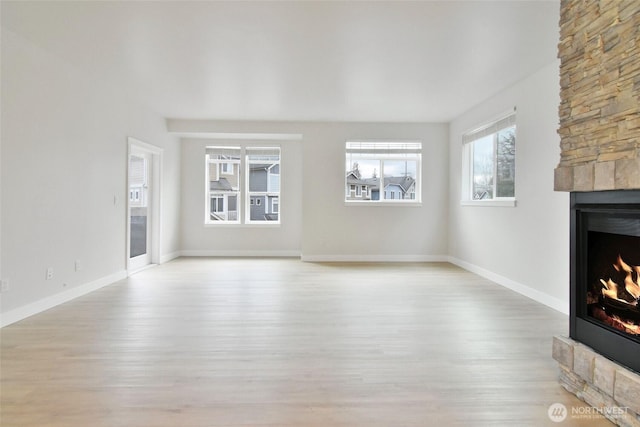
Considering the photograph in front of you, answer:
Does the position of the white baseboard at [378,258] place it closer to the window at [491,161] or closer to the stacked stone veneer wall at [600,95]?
the window at [491,161]

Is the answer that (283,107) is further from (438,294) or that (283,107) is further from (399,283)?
(438,294)

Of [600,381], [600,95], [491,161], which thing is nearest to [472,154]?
[491,161]

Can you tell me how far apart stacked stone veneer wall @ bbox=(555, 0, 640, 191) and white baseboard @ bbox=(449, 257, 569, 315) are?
217cm

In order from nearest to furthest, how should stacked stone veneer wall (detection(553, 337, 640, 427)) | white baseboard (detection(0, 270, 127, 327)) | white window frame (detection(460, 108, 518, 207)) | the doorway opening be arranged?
stacked stone veneer wall (detection(553, 337, 640, 427)) → white baseboard (detection(0, 270, 127, 327)) → white window frame (detection(460, 108, 518, 207)) → the doorway opening

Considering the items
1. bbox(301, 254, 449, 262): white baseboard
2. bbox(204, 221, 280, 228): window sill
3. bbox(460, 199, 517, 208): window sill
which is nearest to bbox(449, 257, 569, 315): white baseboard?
bbox(301, 254, 449, 262): white baseboard

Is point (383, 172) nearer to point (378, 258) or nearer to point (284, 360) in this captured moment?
point (378, 258)

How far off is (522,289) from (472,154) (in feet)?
8.74

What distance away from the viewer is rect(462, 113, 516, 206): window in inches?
192

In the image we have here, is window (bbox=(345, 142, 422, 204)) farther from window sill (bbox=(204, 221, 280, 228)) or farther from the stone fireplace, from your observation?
the stone fireplace

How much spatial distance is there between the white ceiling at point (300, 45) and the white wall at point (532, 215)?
0.92 ft

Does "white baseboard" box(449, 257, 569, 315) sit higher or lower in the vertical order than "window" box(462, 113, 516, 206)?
lower

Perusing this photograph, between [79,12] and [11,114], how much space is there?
1.19m

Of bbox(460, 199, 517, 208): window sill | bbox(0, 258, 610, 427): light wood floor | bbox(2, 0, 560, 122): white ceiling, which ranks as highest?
bbox(2, 0, 560, 122): white ceiling

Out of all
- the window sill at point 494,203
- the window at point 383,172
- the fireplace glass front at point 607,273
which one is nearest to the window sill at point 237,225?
the window at point 383,172
